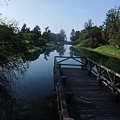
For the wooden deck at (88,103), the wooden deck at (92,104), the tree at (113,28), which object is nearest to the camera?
the wooden deck at (88,103)

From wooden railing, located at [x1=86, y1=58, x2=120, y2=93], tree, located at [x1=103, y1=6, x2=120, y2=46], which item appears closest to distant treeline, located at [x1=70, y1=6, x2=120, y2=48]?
tree, located at [x1=103, y1=6, x2=120, y2=46]

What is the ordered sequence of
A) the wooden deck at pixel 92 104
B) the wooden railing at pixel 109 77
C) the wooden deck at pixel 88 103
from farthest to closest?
the wooden railing at pixel 109 77 → the wooden deck at pixel 92 104 → the wooden deck at pixel 88 103

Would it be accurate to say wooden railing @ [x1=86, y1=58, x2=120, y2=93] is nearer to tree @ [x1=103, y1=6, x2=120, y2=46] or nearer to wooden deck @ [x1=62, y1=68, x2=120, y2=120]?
wooden deck @ [x1=62, y1=68, x2=120, y2=120]

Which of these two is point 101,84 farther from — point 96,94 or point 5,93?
point 5,93

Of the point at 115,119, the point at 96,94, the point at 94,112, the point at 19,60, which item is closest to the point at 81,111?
the point at 94,112

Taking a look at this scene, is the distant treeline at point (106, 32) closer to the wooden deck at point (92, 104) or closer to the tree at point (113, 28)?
the tree at point (113, 28)

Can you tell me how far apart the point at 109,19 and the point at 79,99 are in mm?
77282

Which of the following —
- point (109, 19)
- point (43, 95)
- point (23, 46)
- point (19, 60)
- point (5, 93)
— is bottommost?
point (43, 95)

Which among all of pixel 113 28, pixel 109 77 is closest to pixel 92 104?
pixel 109 77

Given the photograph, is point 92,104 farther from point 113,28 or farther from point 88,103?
point 113,28

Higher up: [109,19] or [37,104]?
[109,19]

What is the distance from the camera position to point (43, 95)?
15617 millimetres

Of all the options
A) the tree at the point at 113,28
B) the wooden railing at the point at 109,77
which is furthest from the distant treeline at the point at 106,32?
the wooden railing at the point at 109,77

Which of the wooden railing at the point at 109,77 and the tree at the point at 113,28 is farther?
the tree at the point at 113,28
